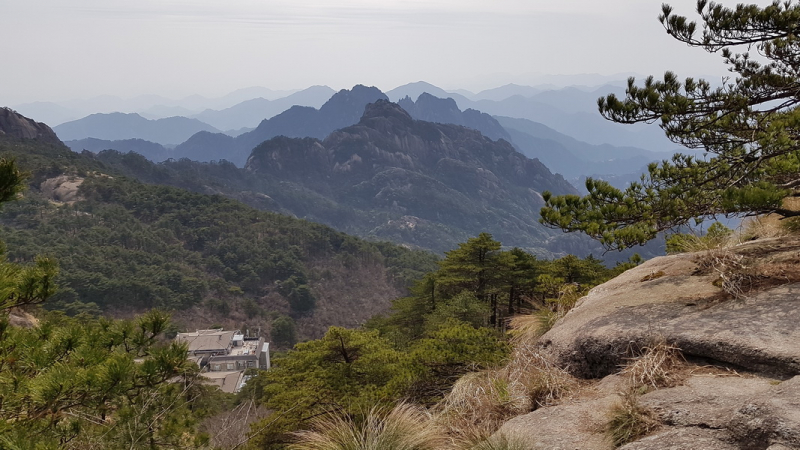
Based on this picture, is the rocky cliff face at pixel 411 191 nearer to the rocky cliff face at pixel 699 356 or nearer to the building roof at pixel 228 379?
the building roof at pixel 228 379

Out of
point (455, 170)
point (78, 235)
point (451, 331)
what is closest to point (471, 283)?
point (451, 331)

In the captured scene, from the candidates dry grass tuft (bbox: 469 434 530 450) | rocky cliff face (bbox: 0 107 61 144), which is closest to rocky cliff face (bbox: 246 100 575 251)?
rocky cliff face (bbox: 0 107 61 144)

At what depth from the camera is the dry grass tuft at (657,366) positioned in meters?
3.78

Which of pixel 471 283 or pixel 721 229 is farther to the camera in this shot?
pixel 471 283

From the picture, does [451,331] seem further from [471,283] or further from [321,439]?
[471,283]

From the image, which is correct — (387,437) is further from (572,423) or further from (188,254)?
(188,254)

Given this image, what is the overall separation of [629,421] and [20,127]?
408 ft

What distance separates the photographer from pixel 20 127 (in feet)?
309

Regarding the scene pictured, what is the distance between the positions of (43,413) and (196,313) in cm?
5966

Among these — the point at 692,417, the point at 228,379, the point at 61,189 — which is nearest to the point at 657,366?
the point at 692,417

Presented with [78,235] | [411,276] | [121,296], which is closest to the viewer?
[121,296]

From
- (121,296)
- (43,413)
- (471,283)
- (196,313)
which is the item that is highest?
(43,413)

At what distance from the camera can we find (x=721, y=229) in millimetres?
6793

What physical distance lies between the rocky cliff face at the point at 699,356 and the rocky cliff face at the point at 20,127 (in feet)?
380
